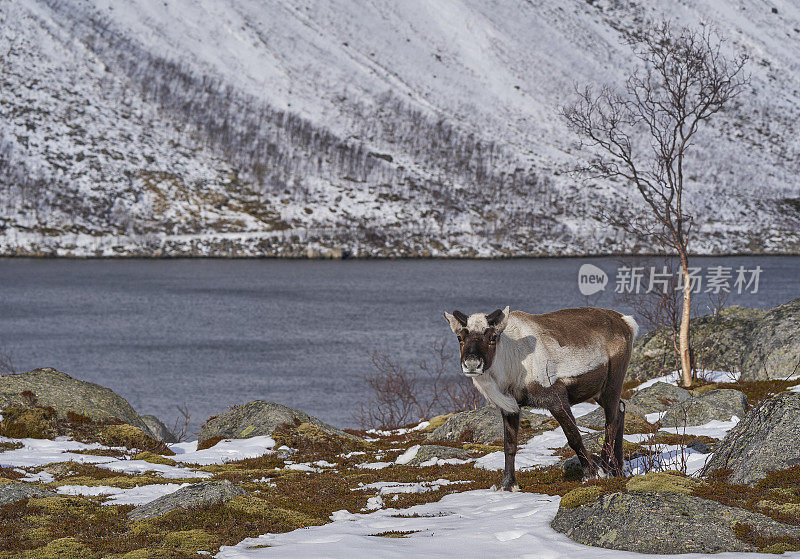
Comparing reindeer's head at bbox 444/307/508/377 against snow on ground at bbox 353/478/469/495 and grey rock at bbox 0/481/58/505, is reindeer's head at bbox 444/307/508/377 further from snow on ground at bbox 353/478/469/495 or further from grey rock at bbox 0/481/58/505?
grey rock at bbox 0/481/58/505

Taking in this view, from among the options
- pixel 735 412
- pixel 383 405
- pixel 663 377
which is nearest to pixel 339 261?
pixel 383 405

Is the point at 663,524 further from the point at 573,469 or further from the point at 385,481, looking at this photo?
the point at 385,481

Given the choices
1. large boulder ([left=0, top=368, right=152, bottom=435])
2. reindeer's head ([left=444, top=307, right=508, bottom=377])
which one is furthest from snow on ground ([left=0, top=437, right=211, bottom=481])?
reindeer's head ([left=444, top=307, right=508, bottom=377])

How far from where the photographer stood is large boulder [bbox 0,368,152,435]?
81.0 ft

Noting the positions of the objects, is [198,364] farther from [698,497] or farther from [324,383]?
[698,497]

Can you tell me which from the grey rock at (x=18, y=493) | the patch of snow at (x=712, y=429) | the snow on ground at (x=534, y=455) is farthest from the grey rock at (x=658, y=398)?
the grey rock at (x=18, y=493)

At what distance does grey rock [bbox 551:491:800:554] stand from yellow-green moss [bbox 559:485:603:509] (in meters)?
0.26

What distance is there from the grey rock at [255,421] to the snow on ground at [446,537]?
1228cm

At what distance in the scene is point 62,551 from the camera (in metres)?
11.0

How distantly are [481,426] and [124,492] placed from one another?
11661mm

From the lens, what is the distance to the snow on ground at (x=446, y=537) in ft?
32.6

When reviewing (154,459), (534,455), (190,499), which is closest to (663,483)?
(190,499)

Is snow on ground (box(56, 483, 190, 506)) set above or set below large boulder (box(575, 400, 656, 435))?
below
